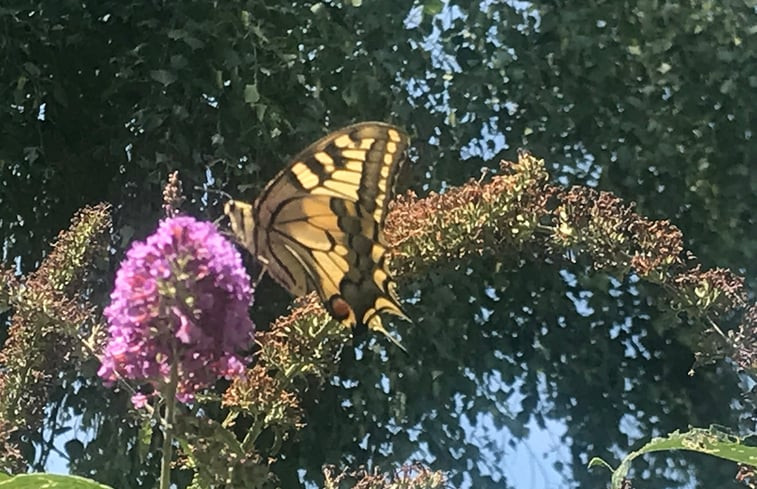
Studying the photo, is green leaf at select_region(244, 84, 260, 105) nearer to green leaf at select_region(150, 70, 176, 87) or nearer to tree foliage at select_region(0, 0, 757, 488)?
tree foliage at select_region(0, 0, 757, 488)

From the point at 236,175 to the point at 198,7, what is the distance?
0.26 m

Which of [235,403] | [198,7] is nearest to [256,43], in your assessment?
[198,7]

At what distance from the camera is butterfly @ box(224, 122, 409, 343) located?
3.18 feet

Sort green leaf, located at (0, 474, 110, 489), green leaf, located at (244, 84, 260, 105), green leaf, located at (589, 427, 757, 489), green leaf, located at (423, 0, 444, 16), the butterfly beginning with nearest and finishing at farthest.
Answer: green leaf, located at (0, 474, 110, 489), green leaf, located at (589, 427, 757, 489), the butterfly, green leaf, located at (244, 84, 260, 105), green leaf, located at (423, 0, 444, 16)

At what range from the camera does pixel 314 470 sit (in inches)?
58.9

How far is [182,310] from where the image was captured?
62 centimetres

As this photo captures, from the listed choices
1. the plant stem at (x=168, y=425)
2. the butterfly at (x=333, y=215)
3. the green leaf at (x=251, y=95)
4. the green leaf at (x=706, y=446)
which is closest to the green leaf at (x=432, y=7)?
the green leaf at (x=251, y=95)

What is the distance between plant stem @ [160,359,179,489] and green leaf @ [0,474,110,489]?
4 centimetres

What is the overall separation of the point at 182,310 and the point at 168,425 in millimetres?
65

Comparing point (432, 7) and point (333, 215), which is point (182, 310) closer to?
point (333, 215)

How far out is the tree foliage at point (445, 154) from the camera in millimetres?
1544

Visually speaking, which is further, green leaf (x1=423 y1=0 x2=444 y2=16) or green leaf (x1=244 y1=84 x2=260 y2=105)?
green leaf (x1=423 y1=0 x2=444 y2=16)

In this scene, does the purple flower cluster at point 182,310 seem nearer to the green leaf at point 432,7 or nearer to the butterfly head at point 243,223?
the butterfly head at point 243,223

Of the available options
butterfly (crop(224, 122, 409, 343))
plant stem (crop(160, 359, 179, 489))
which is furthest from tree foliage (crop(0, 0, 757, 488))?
plant stem (crop(160, 359, 179, 489))
